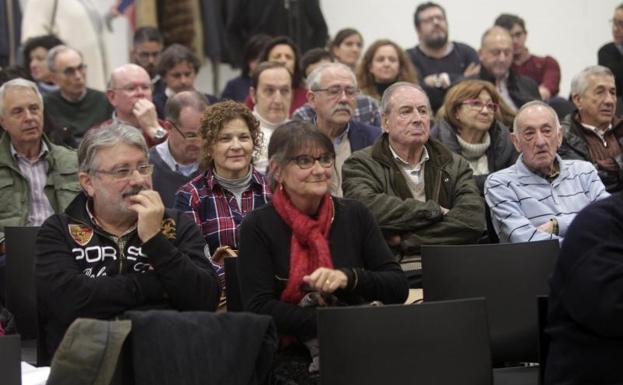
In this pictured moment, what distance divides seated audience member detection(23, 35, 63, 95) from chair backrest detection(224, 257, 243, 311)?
13.6 feet

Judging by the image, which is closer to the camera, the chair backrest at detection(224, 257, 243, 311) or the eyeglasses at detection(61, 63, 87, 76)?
the chair backrest at detection(224, 257, 243, 311)

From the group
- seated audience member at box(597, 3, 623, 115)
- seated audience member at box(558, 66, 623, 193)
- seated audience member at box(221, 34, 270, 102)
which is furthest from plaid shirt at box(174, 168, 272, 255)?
seated audience member at box(597, 3, 623, 115)

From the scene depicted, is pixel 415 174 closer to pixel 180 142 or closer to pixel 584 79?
pixel 180 142

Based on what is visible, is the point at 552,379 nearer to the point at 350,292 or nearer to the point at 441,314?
the point at 441,314

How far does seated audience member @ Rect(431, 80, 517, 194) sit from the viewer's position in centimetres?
573

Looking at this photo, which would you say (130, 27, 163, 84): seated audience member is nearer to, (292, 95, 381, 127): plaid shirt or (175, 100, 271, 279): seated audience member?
(292, 95, 381, 127): plaid shirt

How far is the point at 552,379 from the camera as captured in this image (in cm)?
320

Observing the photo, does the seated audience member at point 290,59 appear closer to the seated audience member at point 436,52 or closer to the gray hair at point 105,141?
the seated audience member at point 436,52

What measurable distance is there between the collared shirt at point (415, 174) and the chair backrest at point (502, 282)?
1.13 meters

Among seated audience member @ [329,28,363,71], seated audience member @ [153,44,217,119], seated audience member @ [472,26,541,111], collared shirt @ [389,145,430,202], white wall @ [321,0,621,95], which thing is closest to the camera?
collared shirt @ [389,145,430,202]

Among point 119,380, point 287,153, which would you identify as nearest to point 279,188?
point 287,153

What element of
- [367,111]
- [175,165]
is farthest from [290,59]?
[175,165]

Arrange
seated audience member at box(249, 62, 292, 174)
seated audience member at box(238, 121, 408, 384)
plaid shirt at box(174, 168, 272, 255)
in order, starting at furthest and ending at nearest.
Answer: seated audience member at box(249, 62, 292, 174) < plaid shirt at box(174, 168, 272, 255) < seated audience member at box(238, 121, 408, 384)

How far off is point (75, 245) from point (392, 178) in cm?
167
